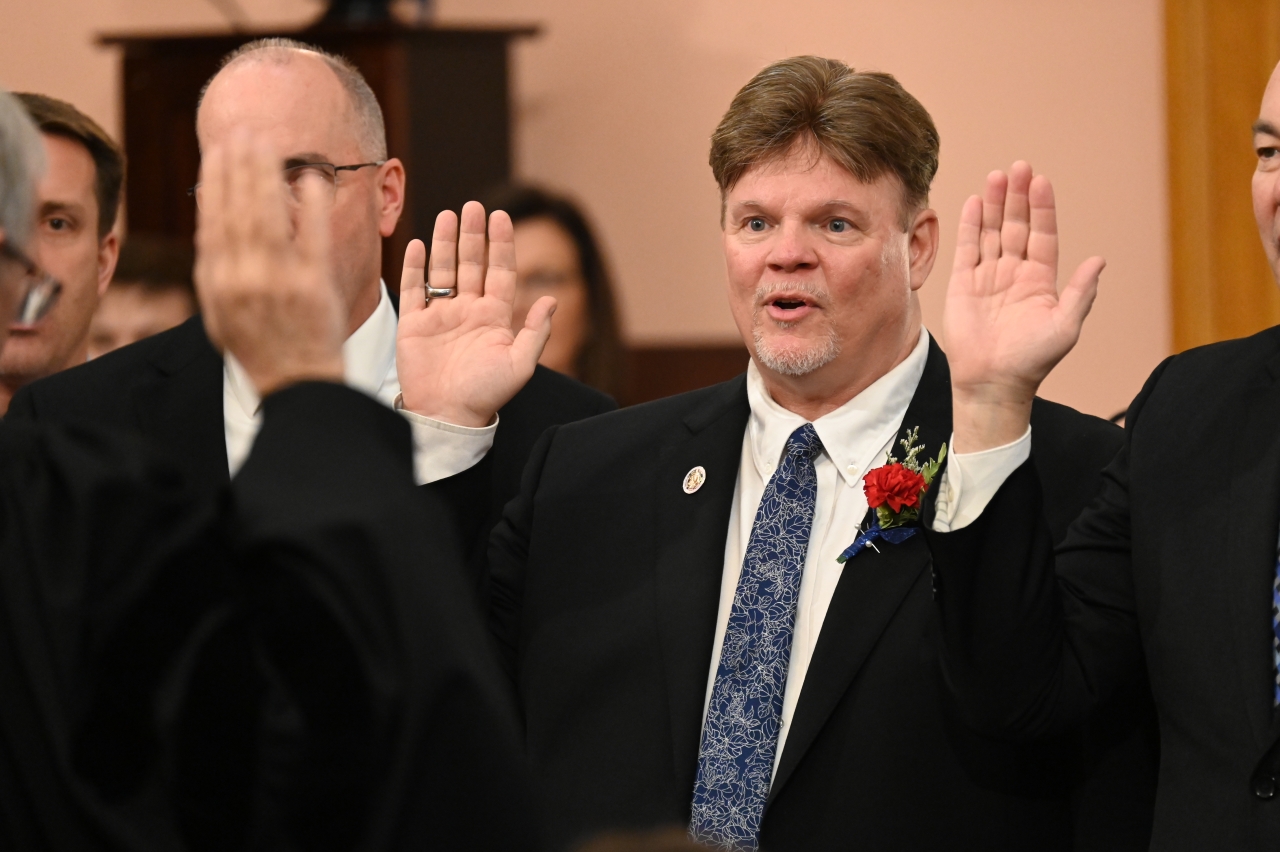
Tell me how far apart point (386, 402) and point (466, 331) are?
6.6 inches

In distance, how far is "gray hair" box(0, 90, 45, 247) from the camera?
53.4 inches

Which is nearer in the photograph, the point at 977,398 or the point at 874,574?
the point at 977,398

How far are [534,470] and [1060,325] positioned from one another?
885mm

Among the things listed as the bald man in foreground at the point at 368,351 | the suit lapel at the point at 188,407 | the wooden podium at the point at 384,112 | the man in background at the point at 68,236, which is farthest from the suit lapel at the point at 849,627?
the wooden podium at the point at 384,112

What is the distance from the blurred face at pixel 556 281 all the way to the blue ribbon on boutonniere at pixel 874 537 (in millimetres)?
2419

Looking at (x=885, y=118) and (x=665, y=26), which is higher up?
(x=665, y=26)

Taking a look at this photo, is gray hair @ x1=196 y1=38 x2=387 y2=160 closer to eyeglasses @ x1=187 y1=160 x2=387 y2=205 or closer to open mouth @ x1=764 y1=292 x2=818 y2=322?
eyeglasses @ x1=187 y1=160 x2=387 y2=205

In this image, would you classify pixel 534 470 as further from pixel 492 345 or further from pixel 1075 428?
pixel 1075 428

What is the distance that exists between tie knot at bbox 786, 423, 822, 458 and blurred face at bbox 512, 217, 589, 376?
2.25 metres

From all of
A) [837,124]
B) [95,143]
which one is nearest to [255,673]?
[837,124]

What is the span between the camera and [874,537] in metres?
2.11

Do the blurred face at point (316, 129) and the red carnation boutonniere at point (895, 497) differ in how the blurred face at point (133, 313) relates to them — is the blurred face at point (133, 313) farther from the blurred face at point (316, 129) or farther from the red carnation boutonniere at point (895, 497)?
Answer: the red carnation boutonniere at point (895, 497)

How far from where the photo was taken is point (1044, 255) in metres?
1.94

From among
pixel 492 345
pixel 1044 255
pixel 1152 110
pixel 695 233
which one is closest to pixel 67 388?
pixel 492 345
